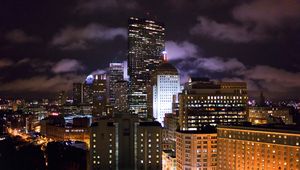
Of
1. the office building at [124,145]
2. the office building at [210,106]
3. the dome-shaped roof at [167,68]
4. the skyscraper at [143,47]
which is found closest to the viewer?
the office building at [124,145]

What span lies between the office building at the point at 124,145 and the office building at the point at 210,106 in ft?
46.7

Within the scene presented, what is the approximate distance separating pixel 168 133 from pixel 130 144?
90.7 ft

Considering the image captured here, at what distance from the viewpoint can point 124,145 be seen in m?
42.7

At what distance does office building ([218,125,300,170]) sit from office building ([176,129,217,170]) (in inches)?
56.0

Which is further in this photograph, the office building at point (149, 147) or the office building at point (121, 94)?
the office building at point (121, 94)

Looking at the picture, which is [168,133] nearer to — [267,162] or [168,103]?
[168,103]

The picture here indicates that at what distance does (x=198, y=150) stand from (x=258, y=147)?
6809 mm

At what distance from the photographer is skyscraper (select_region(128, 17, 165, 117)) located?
122500 mm

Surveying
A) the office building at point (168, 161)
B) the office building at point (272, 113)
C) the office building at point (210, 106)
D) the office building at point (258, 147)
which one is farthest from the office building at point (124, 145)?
the office building at point (272, 113)

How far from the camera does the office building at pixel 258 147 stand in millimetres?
34250

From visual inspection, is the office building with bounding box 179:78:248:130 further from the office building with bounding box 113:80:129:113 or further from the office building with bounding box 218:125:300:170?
the office building with bounding box 113:80:129:113

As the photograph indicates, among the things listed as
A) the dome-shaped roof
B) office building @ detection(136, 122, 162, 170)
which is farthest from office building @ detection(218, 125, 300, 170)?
the dome-shaped roof

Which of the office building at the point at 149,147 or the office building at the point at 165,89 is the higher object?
the office building at the point at 165,89

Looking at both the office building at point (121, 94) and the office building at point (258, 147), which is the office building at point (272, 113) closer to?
the office building at point (258, 147)
